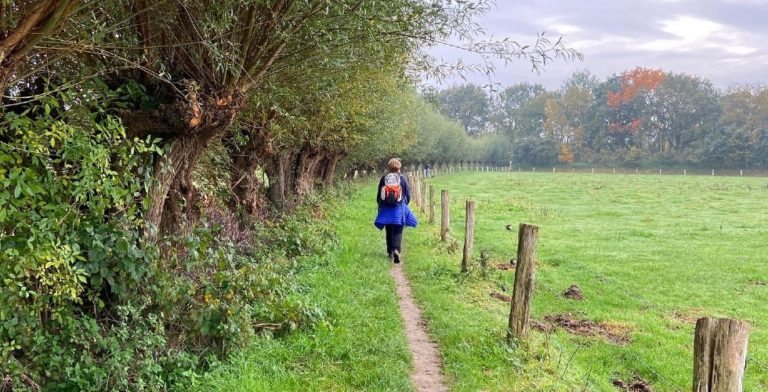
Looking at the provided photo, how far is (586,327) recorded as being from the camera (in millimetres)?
9797

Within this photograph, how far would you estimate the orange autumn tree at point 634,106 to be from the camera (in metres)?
114

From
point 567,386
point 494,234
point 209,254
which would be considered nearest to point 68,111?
point 209,254

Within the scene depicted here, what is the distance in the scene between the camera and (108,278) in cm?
584

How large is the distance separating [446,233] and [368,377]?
9655 millimetres

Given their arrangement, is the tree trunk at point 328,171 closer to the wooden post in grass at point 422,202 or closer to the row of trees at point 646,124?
the wooden post in grass at point 422,202

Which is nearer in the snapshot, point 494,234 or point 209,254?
point 209,254

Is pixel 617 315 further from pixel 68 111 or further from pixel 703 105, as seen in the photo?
pixel 703 105

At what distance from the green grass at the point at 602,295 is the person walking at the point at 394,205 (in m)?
0.83

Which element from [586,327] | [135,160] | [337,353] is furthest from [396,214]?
[135,160]

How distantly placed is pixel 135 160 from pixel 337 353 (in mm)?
3252

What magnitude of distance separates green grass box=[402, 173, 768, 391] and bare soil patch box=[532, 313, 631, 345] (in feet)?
0.60

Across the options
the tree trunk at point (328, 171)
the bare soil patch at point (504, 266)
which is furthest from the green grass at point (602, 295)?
the tree trunk at point (328, 171)

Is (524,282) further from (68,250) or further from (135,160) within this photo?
(68,250)

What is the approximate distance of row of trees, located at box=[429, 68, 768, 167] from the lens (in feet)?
301
